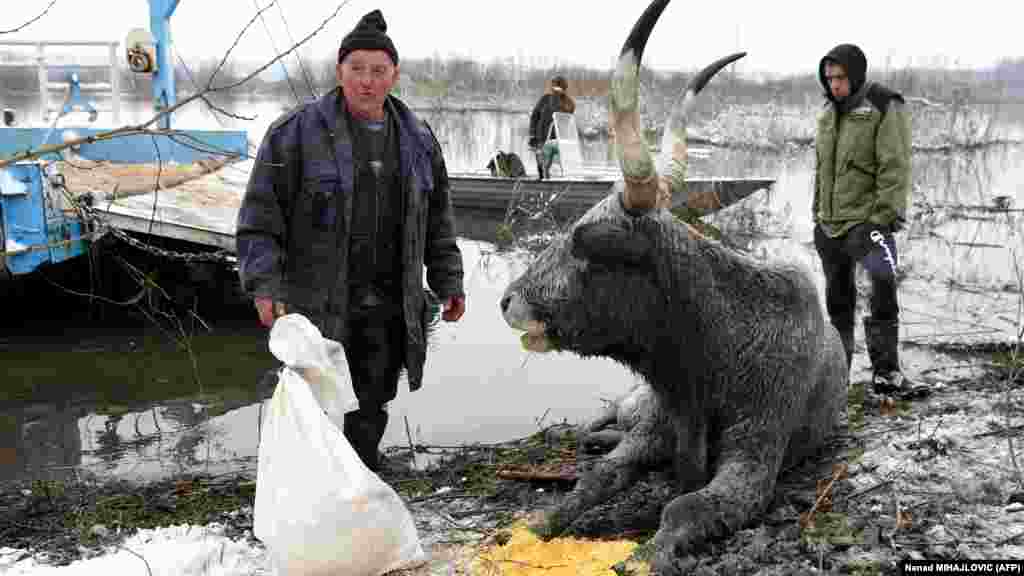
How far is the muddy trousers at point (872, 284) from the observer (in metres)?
5.18

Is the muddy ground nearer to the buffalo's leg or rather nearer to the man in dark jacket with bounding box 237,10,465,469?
the buffalo's leg

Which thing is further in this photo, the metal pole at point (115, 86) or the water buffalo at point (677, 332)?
the metal pole at point (115, 86)

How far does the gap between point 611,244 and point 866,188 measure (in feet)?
9.01

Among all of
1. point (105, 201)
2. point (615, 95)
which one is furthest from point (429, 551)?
point (105, 201)

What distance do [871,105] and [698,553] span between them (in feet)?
10.5

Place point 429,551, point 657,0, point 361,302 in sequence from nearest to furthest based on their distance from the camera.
Answer: point 657,0
point 429,551
point 361,302

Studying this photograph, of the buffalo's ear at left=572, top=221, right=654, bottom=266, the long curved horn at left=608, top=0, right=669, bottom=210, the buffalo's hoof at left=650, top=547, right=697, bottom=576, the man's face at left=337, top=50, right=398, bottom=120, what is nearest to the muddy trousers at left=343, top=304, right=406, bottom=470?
the man's face at left=337, top=50, right=398, bottom=120

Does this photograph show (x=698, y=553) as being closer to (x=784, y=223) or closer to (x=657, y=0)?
(x=657, y=0)

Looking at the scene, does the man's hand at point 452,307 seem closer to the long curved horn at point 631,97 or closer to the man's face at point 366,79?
the man's face at point 366,79

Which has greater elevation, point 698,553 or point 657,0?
point 657,0

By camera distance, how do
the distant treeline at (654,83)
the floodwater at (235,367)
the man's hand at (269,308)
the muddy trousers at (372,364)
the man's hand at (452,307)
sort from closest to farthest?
the man's hand at (269,308) → the muddy trousers at (372,364) → the man's hand at (452,307) → the floodwater at (235,367) → the distant treeline at (654,83)

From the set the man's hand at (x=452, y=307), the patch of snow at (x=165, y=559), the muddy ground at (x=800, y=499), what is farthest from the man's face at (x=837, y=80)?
the patch of snow at (x=165, y=559)

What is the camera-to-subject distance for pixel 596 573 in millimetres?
3105

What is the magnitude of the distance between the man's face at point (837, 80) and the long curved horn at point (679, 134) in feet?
5.25
